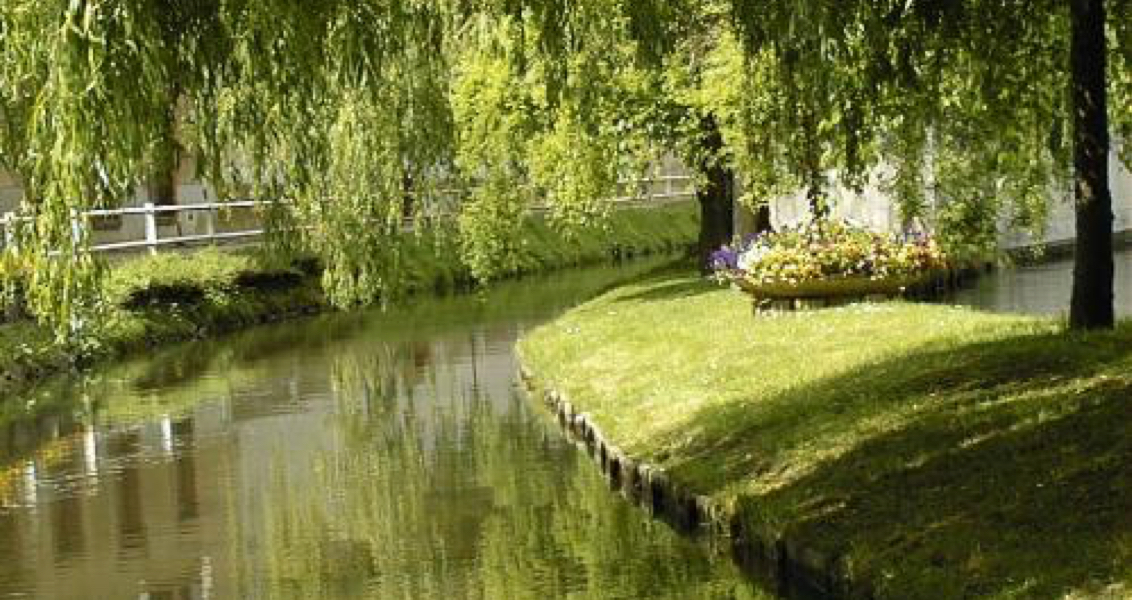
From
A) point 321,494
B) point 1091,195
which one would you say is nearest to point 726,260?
point 321,494

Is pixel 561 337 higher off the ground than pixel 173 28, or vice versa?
pixel 173 28

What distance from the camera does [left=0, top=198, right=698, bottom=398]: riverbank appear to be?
32.9 metres

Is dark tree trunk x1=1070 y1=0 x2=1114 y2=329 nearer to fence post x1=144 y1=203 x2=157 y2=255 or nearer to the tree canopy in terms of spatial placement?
the tree canopy

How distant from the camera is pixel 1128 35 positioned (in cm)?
1541

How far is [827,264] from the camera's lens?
23.9 metres

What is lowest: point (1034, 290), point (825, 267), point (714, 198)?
point (1034, 290)

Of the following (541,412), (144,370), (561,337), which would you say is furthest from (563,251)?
(541,412)

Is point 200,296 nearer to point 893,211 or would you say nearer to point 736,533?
point 893,211

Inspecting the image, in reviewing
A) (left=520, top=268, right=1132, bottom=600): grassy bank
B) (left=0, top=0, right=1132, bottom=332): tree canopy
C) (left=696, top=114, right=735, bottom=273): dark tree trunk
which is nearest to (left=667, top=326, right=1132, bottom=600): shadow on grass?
(left=520, top=268, right=1132, bottom=600): grassy bank

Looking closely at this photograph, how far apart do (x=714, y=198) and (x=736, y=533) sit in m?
20.0

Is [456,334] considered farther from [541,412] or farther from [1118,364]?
[1118,364]

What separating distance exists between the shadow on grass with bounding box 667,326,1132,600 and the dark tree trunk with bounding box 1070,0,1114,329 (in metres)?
0.53

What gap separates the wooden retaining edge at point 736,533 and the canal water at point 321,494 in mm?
169

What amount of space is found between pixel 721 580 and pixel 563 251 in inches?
1566
